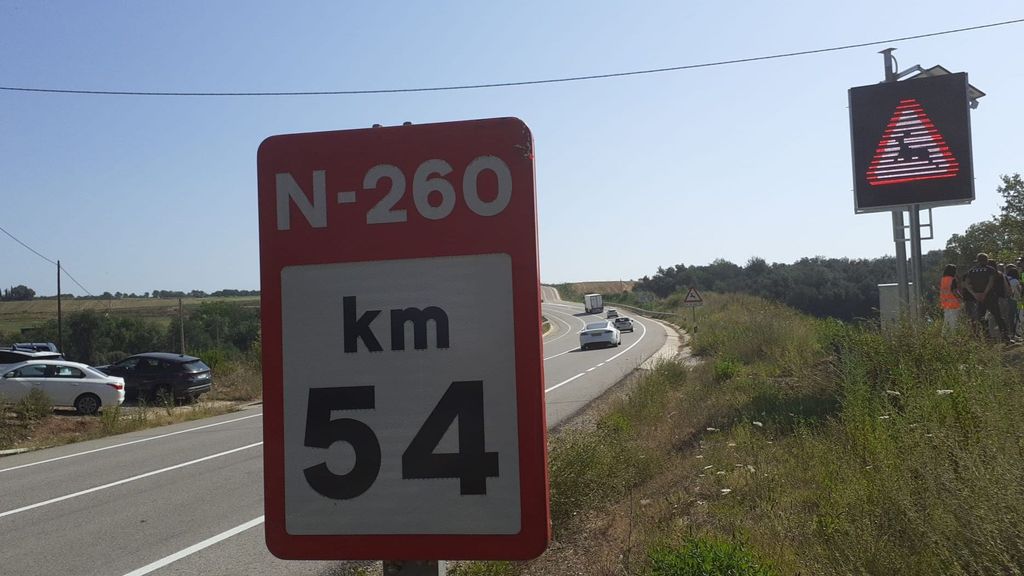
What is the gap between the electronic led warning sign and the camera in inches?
511

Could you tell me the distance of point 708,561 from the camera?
400 centimetres

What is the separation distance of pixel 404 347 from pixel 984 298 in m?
12.8

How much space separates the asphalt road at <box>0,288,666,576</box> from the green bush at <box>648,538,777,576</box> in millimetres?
2737

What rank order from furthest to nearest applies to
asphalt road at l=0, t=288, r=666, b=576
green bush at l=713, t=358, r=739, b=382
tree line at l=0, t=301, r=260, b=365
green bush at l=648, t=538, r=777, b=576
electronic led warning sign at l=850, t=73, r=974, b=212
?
tree line at l=0, t=301, r=260, b=365 → green bush at l=713, t=358, r=739, b=382 → electronic led warning sign at l=850, t=73, r=974, b=212 → asphalt road at l=0, t=288, r=666, b=576 → green bush at l=648, t=538, r=777, b=576

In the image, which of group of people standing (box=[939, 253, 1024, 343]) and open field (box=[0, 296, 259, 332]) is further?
open field (box=[0, 296, 259, 332])

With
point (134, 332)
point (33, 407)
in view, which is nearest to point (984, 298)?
point (33, 407)

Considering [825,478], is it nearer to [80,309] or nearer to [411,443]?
[411,443]

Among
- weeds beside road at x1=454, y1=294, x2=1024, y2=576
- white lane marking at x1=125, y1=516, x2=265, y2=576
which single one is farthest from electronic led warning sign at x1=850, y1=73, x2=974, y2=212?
white lane marking at x1=125, y1=516, x2=265, y2=576

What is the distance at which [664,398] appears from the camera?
13305 mm

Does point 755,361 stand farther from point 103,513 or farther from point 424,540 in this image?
point 424,540

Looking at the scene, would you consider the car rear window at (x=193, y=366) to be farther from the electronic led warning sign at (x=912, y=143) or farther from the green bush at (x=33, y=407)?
the electronic led warning sign at (x=912, y=143)

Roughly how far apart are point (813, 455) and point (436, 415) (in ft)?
17.9

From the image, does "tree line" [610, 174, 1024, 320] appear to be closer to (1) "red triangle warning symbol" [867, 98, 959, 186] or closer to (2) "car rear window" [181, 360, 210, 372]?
(1) "red triangle warning symbol" [867, 98, 959, 186]

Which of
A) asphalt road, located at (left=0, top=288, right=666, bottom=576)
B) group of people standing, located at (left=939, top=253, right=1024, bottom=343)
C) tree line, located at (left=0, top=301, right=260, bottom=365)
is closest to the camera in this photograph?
asphalt road, located at (left=0, top=288, right=666, bottom=576)
